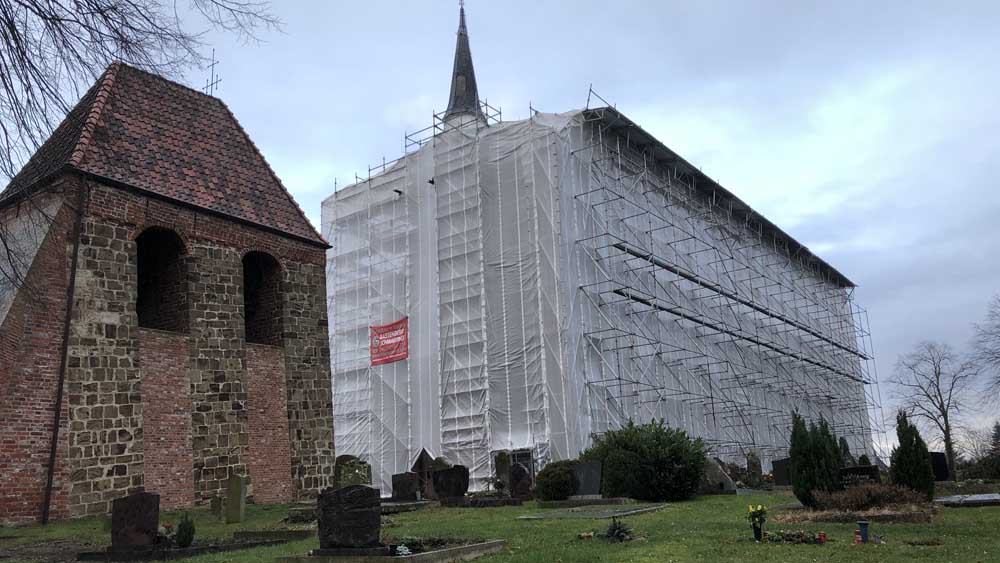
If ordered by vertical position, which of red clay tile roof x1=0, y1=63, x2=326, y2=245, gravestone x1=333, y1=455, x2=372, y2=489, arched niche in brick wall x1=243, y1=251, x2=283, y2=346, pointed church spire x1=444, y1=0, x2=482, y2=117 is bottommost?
gravestone x1=333, y1=455, x2=372, y2=489

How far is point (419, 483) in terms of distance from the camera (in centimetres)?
2256

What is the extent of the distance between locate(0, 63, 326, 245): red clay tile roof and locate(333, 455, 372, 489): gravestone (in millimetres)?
5657

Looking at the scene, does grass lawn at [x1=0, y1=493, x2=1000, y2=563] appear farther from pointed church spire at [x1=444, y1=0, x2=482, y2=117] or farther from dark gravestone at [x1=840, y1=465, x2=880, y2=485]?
pointed church spire at [x1=444, y1=0, x2=482, y2=117]

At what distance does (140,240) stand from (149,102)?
3.34m

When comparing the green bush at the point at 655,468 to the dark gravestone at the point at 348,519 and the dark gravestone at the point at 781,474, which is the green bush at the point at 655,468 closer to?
the dark gravestone at the point at 781,474

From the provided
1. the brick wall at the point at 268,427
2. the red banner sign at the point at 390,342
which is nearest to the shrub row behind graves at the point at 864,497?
the brick wall at the point at 268,427

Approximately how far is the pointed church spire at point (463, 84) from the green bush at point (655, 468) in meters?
20.0

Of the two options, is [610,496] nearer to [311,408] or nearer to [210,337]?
[311,408]

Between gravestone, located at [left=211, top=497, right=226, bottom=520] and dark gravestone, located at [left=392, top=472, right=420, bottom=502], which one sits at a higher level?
dark gravestone, located at [left=392, top=472, right=420, bottom=502]

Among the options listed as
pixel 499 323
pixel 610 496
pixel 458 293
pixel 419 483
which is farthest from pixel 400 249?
pixel 610 496

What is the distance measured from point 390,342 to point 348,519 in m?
22.9

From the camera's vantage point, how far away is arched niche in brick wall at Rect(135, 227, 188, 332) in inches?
743

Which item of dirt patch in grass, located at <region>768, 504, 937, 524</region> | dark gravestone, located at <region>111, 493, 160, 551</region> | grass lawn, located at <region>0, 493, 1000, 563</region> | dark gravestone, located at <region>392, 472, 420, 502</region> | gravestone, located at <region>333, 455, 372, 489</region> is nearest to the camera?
grass lawn, located at <region>0, 493, 1000, 563</region>

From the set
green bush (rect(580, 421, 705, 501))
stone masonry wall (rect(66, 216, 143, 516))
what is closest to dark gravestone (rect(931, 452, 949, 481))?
green bush (rect(580, 421, 705, 501))
